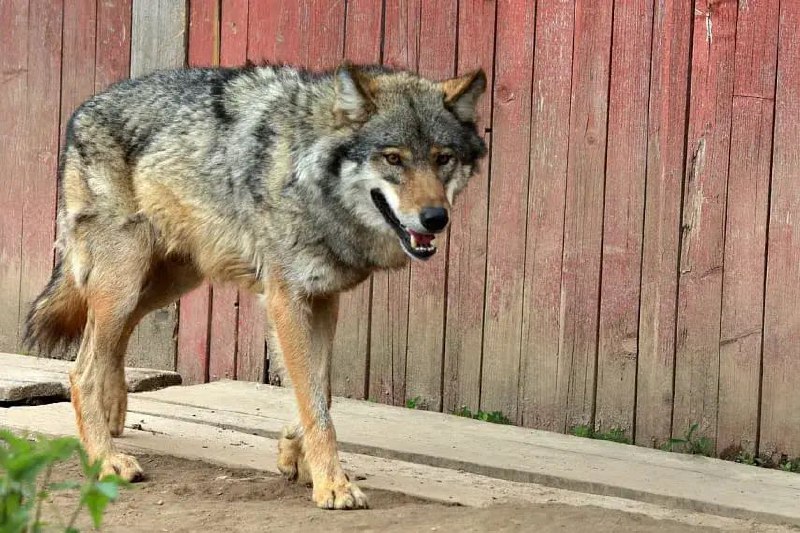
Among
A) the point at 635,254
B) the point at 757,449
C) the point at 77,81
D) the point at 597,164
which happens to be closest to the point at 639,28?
the point at 597,164

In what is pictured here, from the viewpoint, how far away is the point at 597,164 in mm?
6480

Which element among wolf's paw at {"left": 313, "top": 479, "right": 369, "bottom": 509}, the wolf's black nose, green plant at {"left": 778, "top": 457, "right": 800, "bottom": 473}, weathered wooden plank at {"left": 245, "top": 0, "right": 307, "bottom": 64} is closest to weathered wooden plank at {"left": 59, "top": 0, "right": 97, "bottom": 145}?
weathered wooden plank at {"left": 245, "top": 0, "right": 307, "bottom": 64}

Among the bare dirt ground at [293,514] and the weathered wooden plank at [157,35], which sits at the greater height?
the weathered wooden plank at [157,35]

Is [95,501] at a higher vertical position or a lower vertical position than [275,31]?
lower

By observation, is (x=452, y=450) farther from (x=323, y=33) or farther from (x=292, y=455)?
(x=323, y=33)

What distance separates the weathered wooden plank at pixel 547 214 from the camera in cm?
656

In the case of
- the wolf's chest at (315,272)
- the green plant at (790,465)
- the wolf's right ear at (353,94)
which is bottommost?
the green plant at (790,465)

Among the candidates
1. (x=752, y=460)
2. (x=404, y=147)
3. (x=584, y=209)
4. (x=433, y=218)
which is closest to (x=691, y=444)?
(x=752, y=460)

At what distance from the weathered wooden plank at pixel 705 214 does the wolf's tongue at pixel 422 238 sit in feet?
5.73

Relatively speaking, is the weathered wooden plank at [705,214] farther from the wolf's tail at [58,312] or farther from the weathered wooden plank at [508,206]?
the wolf's tail at [58,312]

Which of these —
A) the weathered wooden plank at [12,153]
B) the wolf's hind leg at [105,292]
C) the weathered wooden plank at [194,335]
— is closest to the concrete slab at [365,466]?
the wolf's hind leg at [105,292]

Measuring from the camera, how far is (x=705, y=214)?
620cm

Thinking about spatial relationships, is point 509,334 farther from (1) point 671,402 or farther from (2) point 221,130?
(2) point 221,130

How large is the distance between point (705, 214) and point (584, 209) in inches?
25.3
